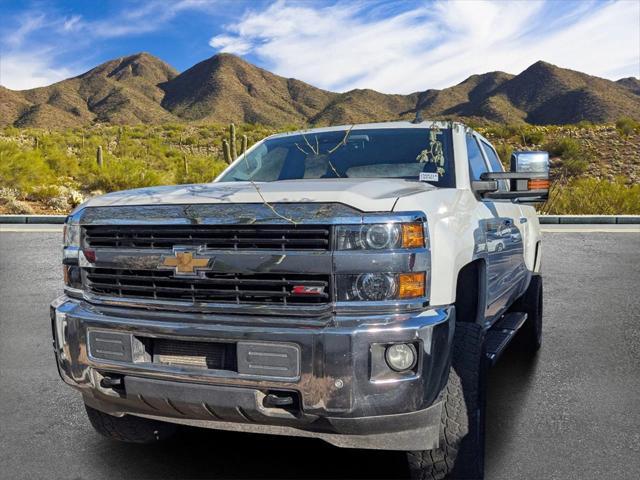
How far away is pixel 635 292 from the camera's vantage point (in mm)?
7973

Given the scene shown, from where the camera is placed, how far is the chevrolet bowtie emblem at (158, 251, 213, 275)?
→ 284 centimetres

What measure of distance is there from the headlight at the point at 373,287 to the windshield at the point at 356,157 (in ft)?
4.55

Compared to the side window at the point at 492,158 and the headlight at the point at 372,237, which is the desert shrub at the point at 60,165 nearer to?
the side window at the point at 492,158

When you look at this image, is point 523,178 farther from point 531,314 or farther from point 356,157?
point 531,314

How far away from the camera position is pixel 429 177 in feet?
13.0

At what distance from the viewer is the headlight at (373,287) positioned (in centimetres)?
267

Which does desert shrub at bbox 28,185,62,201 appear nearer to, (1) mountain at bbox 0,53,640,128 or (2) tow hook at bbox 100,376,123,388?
(2) tow hook at bbox 100,376,123,388

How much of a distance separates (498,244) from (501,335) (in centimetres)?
58

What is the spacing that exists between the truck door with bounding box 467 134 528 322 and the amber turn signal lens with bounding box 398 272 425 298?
0.83 meters

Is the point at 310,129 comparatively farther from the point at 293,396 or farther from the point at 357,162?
the point at 293,396

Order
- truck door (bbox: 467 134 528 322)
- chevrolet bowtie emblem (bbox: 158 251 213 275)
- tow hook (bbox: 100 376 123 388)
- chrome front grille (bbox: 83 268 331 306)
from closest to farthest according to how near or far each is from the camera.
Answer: chrome front grille (bbox: 83 268 331 306)
chevrolet bowtie emblem (bbox: 158 251 213 275)
tow hook (bbox: 100 376 123 388)
truck door (bbox: 467 134 528 322)

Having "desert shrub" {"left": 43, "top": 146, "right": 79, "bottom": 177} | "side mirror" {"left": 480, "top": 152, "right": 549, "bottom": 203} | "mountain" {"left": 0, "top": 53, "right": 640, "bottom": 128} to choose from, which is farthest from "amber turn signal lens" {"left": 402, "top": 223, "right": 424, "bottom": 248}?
"mountain" {"left": 0, "top": 53, "right": 640, "bottom": 128}

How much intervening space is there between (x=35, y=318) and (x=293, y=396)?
188 inches

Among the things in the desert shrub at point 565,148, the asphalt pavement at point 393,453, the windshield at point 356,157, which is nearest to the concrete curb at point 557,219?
the asphalt pavement at point 393,453
